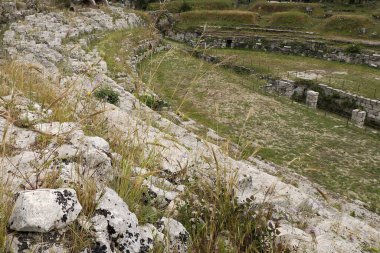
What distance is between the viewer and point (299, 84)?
24312 millimetres

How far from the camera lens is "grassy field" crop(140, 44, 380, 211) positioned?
1249 cm

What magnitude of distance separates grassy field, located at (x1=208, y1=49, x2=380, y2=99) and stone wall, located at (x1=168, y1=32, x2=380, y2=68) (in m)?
1.04

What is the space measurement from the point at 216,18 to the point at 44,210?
51.0m

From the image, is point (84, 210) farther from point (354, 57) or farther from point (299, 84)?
point (354, 57)

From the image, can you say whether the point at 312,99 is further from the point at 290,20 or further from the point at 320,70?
the point at 290,20

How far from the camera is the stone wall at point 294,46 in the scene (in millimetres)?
33188

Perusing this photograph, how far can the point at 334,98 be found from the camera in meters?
22.4

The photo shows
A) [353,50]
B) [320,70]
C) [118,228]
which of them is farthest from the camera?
[353,50]

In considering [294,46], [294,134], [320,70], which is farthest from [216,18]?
[294,134]

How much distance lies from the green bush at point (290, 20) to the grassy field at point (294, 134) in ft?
90.0

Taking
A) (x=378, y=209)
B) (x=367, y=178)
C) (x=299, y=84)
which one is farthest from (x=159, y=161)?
(x=299, y=84)

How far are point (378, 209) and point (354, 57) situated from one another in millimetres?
25951

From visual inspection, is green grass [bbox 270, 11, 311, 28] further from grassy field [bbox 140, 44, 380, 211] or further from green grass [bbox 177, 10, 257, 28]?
grassy field [bbox 140, 44, 380, 211]

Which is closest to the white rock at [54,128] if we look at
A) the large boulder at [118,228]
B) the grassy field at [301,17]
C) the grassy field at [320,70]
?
the large boulder at [118,228]
